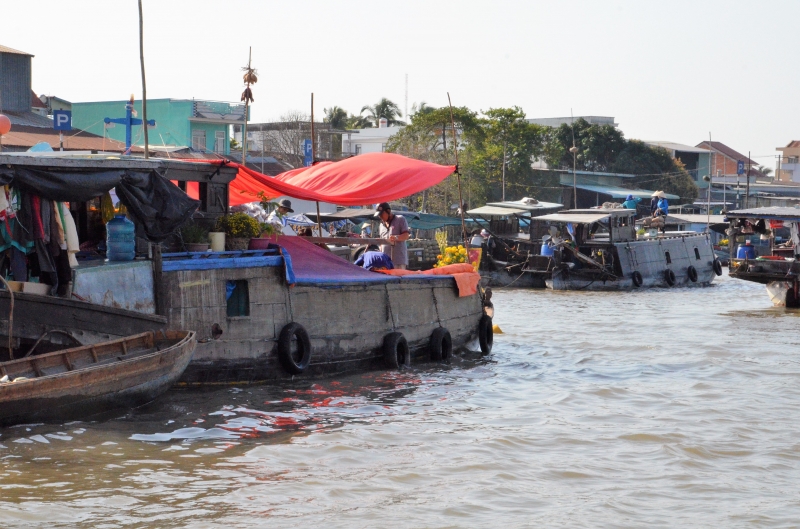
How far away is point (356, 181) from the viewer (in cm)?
1225

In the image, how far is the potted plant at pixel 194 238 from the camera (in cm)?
1034

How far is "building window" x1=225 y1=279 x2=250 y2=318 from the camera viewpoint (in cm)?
1015

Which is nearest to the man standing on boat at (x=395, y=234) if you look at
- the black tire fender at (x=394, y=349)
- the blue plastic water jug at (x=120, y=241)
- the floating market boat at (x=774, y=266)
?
the black tire fender at (x=394, y=349)

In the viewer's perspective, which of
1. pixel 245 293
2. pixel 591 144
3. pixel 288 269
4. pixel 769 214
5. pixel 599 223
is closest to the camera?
pixel 245 293

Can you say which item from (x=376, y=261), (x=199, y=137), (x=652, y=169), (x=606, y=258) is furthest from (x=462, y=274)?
(x=652, y=169)

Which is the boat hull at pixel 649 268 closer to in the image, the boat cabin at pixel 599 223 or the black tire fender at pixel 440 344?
the boat cabin at pixel 599 223

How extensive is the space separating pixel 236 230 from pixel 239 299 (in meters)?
1.10

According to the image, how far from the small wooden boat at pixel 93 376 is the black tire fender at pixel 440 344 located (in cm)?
459

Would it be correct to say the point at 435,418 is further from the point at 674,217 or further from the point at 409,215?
the point at 674,217

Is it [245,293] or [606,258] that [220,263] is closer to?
[245,293]

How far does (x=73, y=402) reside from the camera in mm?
8109

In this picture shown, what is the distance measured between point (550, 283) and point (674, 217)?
54.9 feet

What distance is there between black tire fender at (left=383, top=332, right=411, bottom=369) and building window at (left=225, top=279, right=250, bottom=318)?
2.39 meters

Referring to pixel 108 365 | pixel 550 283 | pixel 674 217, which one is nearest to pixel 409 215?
pixel 550 283
